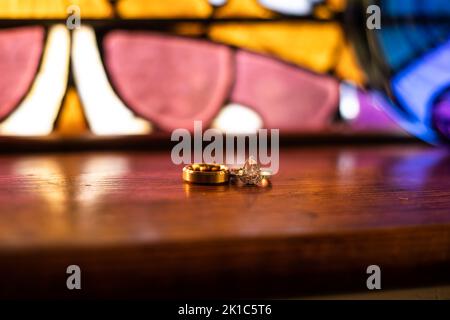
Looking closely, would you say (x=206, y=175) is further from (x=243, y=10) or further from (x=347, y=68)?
(x=347, y=68)

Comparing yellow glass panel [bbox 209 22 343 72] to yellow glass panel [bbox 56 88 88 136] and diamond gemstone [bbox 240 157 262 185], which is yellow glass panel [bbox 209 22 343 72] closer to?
yellow glass panel [bbox 56 88 88 136]

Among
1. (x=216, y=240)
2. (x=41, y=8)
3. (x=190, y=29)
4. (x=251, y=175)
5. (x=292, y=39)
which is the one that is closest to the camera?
(x=216, y=240)

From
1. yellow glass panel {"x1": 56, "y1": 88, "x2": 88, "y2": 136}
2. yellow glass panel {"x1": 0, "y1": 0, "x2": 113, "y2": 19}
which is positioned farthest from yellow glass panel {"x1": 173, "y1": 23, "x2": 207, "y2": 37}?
yellow glass panel {"x1": 56, "y1": 88, "x2": 88, "y2": 136}

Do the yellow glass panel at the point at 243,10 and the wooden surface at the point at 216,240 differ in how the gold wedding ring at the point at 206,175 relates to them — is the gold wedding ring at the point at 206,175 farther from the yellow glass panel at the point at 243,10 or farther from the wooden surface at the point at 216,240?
the yellow glass panel at the point at 243,10

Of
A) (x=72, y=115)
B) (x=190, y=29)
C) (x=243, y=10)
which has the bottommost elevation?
(x=72, y=115)

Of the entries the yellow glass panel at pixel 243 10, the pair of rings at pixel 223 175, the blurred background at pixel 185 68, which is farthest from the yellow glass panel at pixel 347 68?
the pair of rings at pixel 223 175

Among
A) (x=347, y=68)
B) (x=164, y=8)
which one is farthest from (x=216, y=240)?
(x=347, y=68)

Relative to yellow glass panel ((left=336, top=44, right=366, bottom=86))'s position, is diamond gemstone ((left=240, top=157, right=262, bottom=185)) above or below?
below
